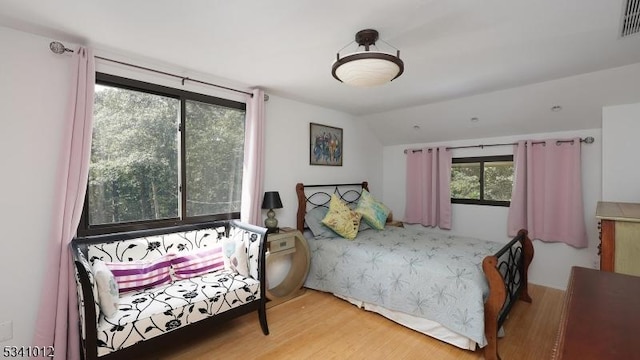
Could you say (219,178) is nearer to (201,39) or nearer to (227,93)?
(227,93)

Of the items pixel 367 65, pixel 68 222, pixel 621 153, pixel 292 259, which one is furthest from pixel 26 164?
pixel 621 153

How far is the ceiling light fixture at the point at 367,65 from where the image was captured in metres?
1.73

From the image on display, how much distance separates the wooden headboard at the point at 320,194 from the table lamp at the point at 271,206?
0.48 meters

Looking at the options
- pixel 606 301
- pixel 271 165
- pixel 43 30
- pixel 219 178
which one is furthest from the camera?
pixel 271 165

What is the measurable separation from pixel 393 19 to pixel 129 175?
2.38 m

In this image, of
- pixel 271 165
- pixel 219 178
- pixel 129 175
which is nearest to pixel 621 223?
pixel 271 165

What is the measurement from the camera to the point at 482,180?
13.2 feet

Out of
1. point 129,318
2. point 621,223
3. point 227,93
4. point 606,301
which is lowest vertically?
point 129,318

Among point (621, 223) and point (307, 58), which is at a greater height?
point (307, 58)

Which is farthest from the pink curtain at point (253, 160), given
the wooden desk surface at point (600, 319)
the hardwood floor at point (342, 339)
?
the wooden desk surface at point (600, 319)

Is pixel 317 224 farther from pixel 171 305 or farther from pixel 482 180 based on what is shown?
pixel 482 180

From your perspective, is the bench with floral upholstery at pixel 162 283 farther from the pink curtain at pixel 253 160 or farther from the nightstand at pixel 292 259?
the nightstand at pixel 292 259

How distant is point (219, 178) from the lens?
2969 mm

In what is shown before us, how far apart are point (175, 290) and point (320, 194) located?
2.18m
